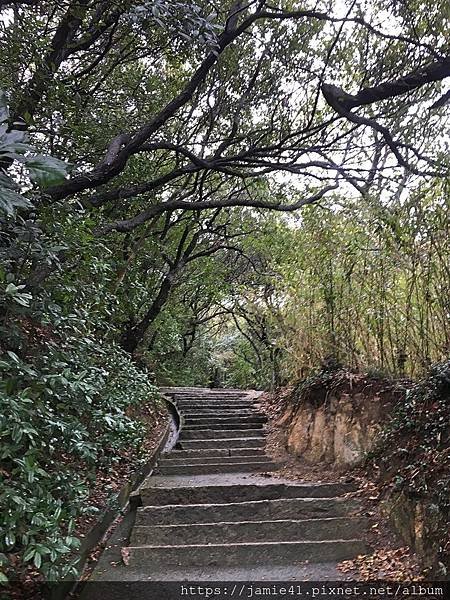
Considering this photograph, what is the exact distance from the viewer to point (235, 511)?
4535 mm

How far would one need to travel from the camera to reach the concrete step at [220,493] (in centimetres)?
488

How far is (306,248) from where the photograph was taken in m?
6.32

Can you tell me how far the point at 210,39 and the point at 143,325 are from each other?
6.90m

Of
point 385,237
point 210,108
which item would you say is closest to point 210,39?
point 385,237

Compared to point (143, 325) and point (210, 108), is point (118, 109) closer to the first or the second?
point (210, 108)

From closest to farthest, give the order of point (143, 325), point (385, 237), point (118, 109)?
point (385, 237) → point (118, 109) → point (143, 325)

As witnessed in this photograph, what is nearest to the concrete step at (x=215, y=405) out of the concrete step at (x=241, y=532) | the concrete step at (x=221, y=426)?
the concrete step at (x=221, y=426)

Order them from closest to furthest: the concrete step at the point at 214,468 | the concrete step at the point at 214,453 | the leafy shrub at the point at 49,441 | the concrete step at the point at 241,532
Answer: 1. the leafy shrub at the point at 49,441
2. the concrete step at the point at 241,532
3. the concrete step at the point at 214,468
4. the concrete step at the point at 214,453

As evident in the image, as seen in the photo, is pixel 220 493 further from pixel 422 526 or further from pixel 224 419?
pixel 224 419

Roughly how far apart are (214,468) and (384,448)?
8.47 feet

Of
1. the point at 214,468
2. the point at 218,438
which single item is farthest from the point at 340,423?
the point at 218,438

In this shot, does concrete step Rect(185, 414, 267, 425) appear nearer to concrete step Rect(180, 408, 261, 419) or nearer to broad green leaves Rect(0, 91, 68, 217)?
concrete step Rect(180, 408, 261, 419)

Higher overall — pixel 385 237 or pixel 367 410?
pixel 385 237

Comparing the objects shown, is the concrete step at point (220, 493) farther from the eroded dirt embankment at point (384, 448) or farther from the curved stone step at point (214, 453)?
the curved stone step at point (214, 453)
